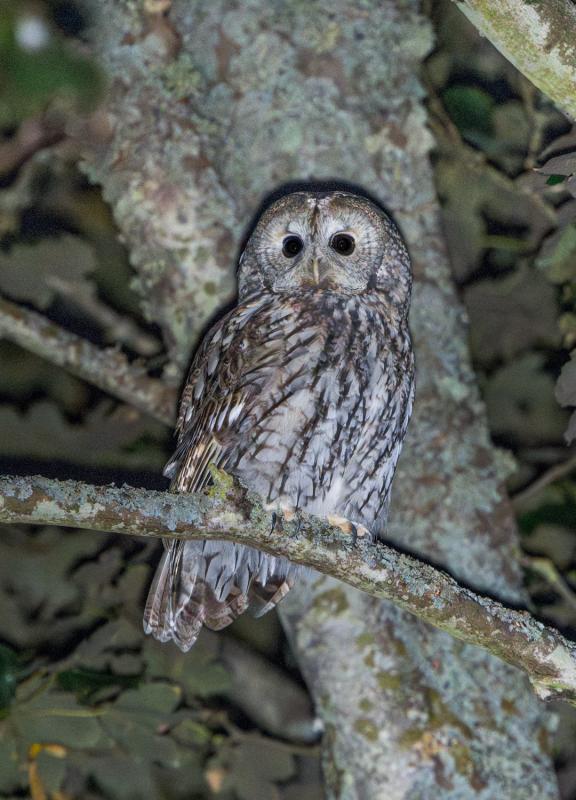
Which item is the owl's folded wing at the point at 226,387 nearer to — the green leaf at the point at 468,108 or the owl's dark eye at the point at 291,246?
the owl's dark eye at the point at 291,246

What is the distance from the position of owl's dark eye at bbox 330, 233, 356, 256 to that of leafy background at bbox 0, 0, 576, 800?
0.76m

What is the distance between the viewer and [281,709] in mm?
4035

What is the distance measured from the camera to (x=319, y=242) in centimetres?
255

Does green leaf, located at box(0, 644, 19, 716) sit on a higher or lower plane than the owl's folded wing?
lower

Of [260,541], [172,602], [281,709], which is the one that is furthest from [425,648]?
[281,709]

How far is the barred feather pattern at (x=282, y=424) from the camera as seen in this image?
2363 mm

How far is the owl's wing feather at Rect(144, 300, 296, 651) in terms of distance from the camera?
2.38m

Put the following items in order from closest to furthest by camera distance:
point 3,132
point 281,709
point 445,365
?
point 445,365 → point 3,132 → point 281,709

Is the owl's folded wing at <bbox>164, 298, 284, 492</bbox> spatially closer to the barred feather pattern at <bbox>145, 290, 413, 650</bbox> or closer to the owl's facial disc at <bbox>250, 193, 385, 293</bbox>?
the barred feather pattern at <bbox>145, 290, 413, 650</bbox>

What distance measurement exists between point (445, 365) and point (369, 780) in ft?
3.85

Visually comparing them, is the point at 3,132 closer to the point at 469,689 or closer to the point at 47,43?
the point at 47,43

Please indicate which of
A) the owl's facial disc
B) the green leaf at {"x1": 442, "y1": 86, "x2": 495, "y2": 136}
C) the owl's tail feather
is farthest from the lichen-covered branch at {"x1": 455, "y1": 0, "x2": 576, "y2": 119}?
→ the green leaf at {"x1": 442, "y1": 86, "x2": 495, "y2": 136}

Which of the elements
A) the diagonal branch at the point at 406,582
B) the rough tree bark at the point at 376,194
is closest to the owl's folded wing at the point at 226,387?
the rough tree bark at the point at 376,194

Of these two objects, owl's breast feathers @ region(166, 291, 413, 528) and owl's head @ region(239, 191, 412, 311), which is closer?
Result: owl's breast feathers @ region(166, 291, 413, 528)
